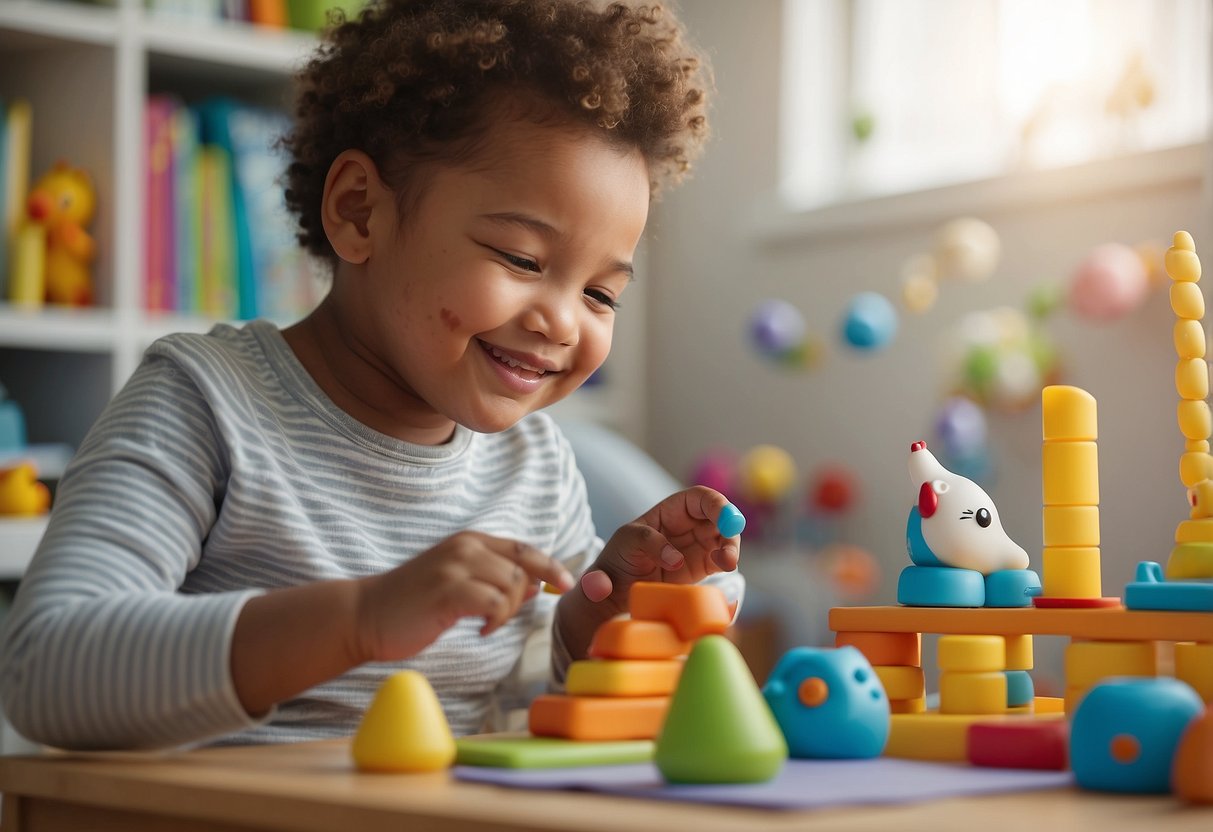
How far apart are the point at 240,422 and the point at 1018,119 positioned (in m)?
1.62

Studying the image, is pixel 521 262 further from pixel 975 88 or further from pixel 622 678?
pixel 975 88

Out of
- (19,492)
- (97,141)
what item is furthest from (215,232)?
(19,492)

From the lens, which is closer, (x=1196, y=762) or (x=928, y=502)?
(x=1196, y=762)

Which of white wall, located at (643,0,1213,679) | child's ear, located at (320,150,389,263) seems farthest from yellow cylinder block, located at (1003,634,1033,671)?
white wall, located at (643,0,1213,679)

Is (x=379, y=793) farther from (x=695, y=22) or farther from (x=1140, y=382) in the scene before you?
(x=695, y=22)

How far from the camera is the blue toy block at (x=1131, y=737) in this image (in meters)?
0.52

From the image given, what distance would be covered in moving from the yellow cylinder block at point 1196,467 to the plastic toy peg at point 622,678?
301 mm

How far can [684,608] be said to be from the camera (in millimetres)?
656

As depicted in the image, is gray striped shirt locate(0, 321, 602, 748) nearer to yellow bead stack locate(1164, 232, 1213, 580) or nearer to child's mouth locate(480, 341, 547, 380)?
child's mouth locate(480, 341, 547, 380)

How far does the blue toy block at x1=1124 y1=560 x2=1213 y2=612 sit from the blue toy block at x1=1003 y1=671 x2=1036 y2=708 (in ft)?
0.30

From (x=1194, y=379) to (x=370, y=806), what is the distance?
0.49 meters

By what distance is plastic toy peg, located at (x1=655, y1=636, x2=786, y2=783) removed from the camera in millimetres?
508

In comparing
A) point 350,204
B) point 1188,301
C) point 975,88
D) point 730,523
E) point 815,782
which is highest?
point 975,88

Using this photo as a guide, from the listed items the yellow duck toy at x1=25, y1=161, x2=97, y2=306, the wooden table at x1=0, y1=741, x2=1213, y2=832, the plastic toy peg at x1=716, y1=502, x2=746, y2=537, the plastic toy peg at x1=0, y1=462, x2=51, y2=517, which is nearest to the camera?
the wooden table at x1=0, y1=741, x2=1213, y2=832
